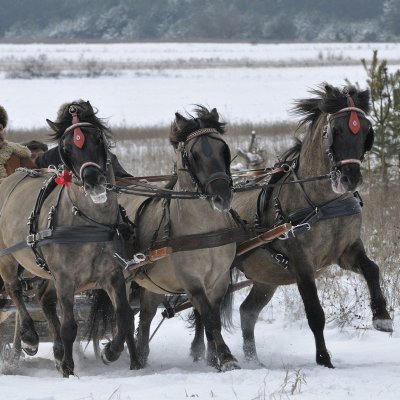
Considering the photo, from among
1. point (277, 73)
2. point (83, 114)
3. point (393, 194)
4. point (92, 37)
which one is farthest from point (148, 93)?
point (92, 37)

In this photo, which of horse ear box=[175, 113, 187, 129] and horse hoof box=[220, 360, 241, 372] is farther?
horse ear box=[175, 113, 187, 129]

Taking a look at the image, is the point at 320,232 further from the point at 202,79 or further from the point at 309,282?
the point at 202,79

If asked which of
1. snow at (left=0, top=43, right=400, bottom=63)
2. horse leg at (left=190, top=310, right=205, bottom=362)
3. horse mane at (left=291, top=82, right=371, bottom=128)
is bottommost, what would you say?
horse leg at (left=190, top=310, right=205, bottom=362)

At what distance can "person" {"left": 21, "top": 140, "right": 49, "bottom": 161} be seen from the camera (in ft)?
31.9

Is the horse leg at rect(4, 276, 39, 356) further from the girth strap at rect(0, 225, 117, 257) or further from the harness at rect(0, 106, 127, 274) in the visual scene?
the girth strap at rect(0, 225, 117, 257)

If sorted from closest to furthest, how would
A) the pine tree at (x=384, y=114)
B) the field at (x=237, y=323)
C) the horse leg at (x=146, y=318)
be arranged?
1. the field at (x=237, y=323)
2. the horse leg at (x=146, y=318)
3. the pine tree at (x=384, y=114)

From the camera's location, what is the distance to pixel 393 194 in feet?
44.2

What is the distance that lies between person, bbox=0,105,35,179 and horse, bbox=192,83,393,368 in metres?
2.53

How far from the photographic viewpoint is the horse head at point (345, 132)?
259 inches

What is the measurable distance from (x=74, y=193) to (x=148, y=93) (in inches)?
1179

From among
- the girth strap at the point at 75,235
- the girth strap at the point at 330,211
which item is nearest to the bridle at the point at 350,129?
the girth strap at the point at 330,211

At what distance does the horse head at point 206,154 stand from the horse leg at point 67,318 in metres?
1.12

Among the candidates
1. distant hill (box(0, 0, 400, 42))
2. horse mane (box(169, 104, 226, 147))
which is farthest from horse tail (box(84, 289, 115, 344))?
distant hill (box(0, 0, 400, 42))

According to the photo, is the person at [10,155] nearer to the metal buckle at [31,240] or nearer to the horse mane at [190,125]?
the metal buckle at [31,240]
